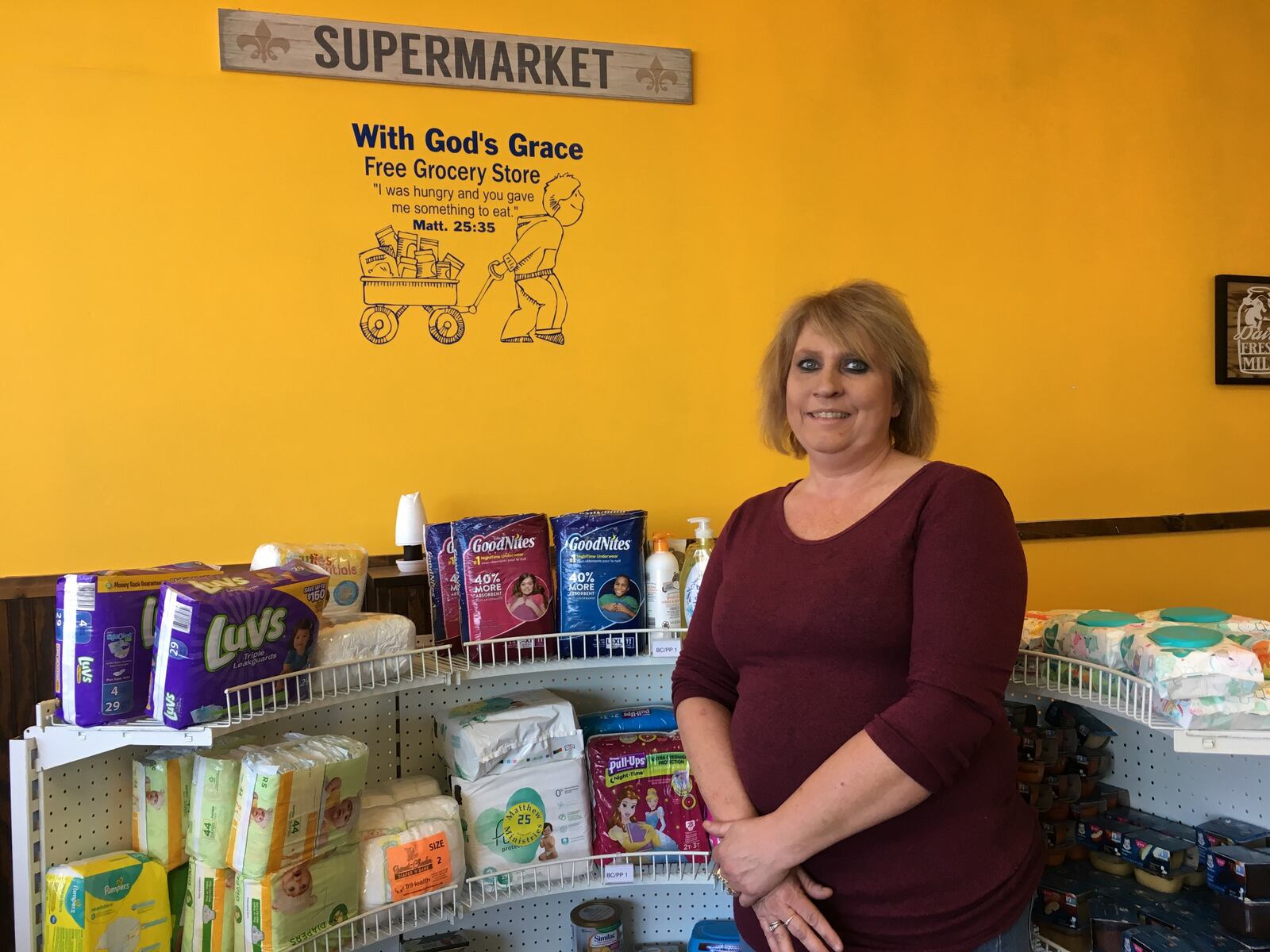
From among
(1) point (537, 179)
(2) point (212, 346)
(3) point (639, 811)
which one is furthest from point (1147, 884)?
(2) point (212, 346)

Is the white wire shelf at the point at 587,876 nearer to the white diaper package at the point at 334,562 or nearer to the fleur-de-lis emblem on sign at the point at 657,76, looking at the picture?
the white diaper package at the point at 334,562

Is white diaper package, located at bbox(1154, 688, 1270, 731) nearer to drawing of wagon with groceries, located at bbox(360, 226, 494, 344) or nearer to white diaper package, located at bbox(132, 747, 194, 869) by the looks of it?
white diaper package, located at bbox(132, 747, 194, 869)

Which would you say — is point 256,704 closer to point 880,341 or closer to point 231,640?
point 231,640

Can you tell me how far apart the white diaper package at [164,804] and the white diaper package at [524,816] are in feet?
1.95

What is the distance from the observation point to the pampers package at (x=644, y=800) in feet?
7.39

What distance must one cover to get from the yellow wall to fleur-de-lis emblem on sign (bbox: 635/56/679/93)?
0.24ft

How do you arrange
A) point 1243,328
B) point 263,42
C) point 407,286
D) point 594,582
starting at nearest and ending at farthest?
point 594,582, point 263,42, point 407,286, point 1243,328

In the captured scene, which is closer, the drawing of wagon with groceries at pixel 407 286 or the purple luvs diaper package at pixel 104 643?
the purple luvs diaper package at pixel 104 643

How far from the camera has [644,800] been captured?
A: 2270mm

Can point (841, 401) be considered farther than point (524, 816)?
No

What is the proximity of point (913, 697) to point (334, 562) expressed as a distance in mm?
1398

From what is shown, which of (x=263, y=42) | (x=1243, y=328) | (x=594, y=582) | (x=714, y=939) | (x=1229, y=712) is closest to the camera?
(x=1229, y=712)

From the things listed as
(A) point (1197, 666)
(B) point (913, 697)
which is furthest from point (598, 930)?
(A) point (1197, 666)

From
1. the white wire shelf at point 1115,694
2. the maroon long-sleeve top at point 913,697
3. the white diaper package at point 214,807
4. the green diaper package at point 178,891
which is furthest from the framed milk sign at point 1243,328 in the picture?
the green diaper package at point 178,891
